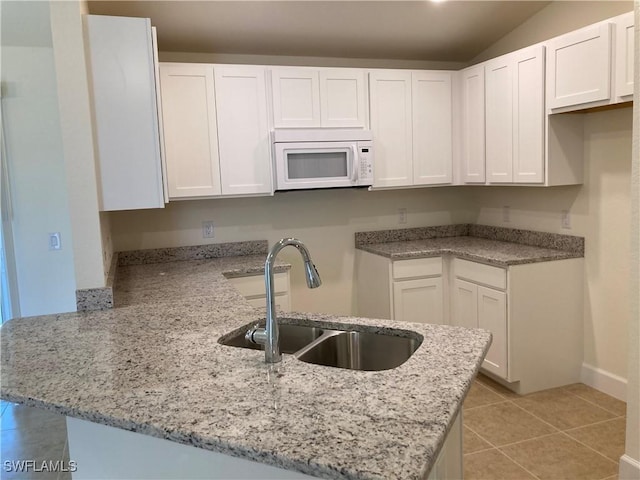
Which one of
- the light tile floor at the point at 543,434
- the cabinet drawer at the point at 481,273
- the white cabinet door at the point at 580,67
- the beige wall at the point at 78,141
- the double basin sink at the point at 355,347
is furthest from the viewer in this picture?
the cabinet drawer at the point at 481,273

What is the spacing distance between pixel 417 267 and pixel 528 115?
127cm

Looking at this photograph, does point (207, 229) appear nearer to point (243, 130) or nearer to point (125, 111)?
point (243, 130)

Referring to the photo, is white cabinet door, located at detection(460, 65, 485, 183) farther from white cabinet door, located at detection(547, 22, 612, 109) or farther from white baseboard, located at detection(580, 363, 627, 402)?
white baseboard, located at detection(580, 363, 627, 402)

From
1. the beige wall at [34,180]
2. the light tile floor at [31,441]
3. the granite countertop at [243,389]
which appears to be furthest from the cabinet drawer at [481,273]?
the beige wall at [34,180]

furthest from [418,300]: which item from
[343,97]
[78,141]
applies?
[78,141]

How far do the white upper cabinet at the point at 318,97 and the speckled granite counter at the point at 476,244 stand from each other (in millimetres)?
977

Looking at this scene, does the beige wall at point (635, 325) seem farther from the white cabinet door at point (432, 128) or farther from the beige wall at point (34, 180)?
the beige wall at point (34, 180)

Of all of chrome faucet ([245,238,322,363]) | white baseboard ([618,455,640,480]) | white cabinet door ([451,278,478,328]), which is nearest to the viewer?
chrome faucet ([245,238,322,363])

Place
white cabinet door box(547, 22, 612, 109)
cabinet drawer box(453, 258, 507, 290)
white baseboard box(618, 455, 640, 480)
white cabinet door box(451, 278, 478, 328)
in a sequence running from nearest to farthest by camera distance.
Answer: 1. white baseboard box(618, 455, 640, 480)
2. white cabinet door box(547, 22, 612, 109)
3. cabinet drawer box(453, 258, 507, 290)
4. white cabinet door box(451, 278, 478, 328)

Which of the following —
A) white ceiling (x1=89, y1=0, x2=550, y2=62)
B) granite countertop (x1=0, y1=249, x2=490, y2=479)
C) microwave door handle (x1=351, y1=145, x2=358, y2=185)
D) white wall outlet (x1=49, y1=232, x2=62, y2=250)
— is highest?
white ceiling (x1=89, y1=0, x2=550, y2=62)

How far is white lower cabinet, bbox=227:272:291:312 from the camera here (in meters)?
3.11

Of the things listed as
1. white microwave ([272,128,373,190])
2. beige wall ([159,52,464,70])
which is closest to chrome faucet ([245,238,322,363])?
white microwave ([272,128,373,190])

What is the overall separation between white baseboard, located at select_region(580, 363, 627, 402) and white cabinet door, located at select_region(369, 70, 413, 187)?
182cm

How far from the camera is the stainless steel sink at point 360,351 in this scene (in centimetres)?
168
